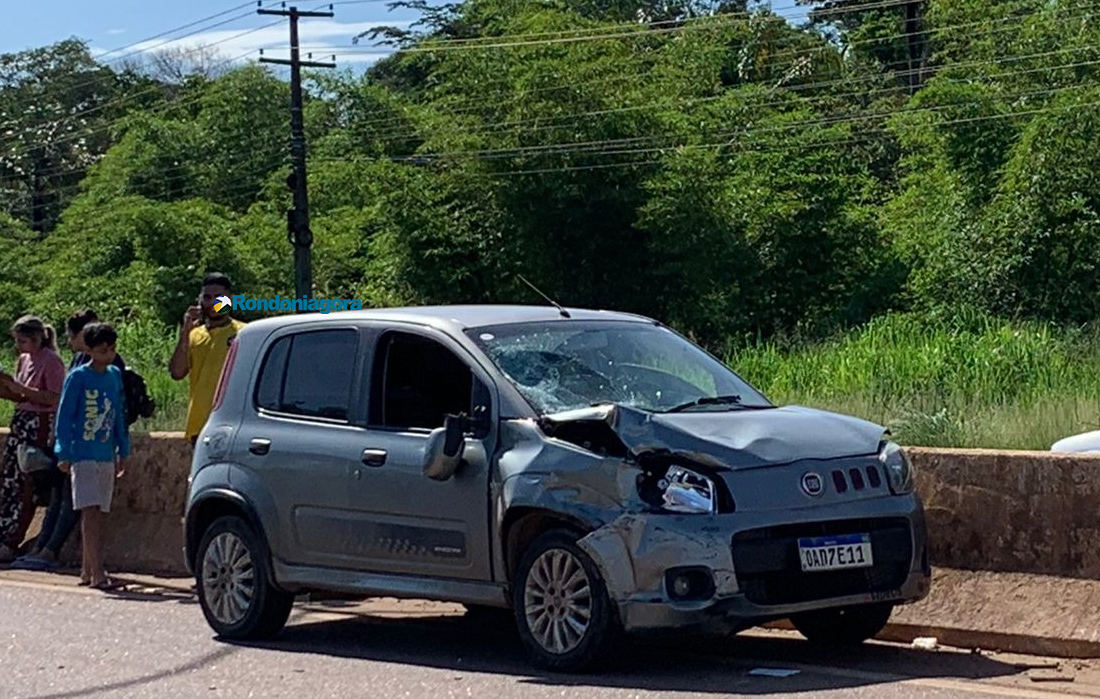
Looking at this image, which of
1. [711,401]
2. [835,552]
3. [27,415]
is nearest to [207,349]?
[27,415]

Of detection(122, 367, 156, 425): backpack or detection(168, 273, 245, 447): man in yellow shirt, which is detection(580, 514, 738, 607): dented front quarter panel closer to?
detection(168, 273, 245, 447): man in yellow shirt

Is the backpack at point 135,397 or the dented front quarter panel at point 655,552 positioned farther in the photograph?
the backpack at point 135,397

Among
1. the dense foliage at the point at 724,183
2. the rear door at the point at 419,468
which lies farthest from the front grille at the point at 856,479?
the dense foliage at the point at 724,183

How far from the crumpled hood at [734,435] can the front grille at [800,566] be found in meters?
0.31

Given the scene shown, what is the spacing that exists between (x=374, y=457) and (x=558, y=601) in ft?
4.45

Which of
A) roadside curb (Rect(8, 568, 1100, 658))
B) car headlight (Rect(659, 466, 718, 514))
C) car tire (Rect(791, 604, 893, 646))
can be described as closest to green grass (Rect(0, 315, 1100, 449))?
roadside curb (Rect(8, 568, 1100, 658))

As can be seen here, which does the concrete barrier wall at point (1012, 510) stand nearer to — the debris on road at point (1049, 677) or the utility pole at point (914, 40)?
the debris on road at point (1049, 677)

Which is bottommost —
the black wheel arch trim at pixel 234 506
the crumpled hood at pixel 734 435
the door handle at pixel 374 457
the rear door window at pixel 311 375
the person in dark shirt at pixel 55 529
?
the person in dark shirt at pixel 55 529

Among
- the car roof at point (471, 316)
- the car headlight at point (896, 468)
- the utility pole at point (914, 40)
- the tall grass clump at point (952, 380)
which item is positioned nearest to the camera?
the car headlight at point (896, 468)

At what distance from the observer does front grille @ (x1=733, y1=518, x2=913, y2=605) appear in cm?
788

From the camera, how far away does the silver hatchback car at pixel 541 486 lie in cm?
793

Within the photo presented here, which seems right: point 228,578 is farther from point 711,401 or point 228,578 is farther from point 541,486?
point 711,401

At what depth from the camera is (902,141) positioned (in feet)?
147

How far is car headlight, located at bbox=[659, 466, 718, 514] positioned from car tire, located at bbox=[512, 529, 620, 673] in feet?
1.45
